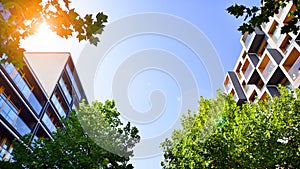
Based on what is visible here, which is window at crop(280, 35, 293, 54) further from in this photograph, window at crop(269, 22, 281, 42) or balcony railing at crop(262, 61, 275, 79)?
balcony railing at crop(262, 61, 275, 79)

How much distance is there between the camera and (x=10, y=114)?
20.0 metres

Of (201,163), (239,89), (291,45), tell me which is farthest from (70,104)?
(291,45)

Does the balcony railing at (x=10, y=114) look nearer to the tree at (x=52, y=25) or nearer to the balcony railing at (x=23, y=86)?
the balcony railing at (x=23, y=86)

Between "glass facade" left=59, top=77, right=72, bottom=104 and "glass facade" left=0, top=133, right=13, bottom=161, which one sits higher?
"glass facade" left=59, top=77, right=72, bottom=104

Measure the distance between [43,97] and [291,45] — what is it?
942 inches

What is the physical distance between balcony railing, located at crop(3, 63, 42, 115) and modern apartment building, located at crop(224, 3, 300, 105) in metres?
20.2

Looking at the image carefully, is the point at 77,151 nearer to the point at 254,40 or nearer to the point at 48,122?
the point at 48,122

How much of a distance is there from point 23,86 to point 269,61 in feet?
74.6

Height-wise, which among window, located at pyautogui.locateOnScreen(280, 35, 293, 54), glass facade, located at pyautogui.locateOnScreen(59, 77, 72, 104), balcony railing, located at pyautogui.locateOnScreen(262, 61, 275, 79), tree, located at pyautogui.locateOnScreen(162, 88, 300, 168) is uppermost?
glass facade, located at pyautogui.locateOnScreen(59, 77, 72, 104)

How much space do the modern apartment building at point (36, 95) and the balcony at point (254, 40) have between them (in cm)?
2184

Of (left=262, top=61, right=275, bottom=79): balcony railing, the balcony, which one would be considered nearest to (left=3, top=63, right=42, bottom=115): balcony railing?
(left=262, top=61, right=275, bottom=79): balcony railing

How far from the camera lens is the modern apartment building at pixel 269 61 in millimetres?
18547

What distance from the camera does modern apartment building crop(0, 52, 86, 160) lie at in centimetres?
→ 1973

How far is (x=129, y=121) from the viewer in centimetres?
1479
